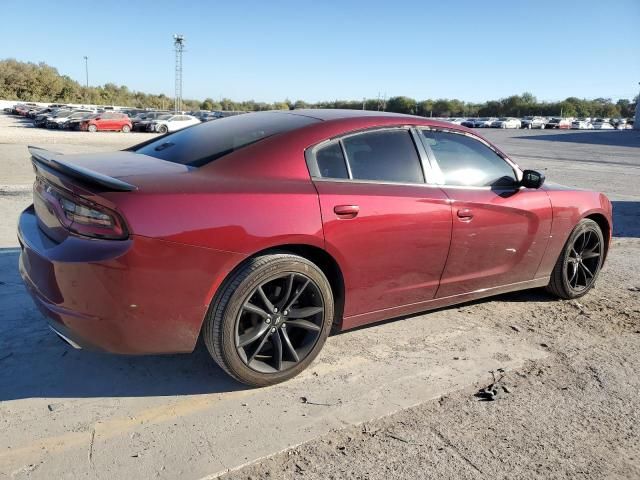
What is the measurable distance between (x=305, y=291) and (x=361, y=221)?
1.74 ft

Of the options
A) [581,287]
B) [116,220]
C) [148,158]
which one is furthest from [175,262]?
[581,287]

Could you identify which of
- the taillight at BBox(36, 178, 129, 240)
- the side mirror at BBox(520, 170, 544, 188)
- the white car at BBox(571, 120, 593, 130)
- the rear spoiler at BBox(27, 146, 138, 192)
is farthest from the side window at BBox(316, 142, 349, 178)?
the white car at BBox(571, 120, 593, 130)

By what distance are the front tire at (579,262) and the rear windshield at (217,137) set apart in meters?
2.56

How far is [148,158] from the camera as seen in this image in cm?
327

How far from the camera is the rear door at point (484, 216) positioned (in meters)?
3.59

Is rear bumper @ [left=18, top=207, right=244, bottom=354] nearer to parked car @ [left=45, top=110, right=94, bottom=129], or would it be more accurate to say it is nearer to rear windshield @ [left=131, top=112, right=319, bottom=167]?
rear windshield @ [left=131, top=112, right=319, bottom=167]

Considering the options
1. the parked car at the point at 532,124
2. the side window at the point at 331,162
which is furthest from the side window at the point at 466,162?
the parked car at the point at 532,124

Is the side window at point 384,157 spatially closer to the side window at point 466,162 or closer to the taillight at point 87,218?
the side window at point 466,162

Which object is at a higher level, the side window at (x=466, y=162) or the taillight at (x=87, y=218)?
the side window at (x=466, y=162)

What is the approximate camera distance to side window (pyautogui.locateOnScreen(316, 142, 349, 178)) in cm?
309

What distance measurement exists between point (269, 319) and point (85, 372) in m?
1.14

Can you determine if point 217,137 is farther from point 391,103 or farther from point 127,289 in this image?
point 391,103

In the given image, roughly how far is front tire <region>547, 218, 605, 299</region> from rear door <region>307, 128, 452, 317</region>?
1.53m

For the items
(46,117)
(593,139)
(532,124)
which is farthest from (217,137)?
(532,124)
